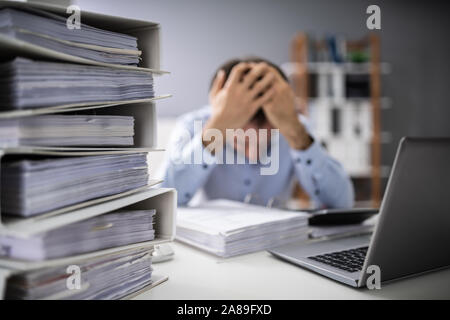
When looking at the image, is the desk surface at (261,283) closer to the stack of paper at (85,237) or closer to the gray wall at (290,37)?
the stack of paper at (85,237)

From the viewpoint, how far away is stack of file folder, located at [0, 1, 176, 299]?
508 millimetres

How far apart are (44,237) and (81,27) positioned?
1.00 ft

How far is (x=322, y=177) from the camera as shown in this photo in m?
1.43

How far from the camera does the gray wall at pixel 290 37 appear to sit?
394 centimetres

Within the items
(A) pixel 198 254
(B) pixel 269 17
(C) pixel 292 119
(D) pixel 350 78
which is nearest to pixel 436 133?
(D) pixel 350 78

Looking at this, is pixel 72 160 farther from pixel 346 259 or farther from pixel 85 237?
pixel 346 259

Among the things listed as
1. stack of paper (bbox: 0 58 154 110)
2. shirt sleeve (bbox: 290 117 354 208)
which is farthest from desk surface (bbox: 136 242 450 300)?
shirt sleeve (bbox: 290 117 354 208)

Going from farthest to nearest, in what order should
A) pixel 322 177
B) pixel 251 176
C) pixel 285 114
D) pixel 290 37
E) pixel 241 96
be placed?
pixel 290 37
pixel 251 176
pixel 322 177
pixel 285 114
pixel 241 96

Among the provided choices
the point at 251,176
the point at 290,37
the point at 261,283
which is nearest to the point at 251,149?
the point at 251,176

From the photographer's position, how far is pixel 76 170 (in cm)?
57

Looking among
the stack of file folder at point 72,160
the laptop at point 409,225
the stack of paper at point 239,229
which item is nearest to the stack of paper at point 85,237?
the stack of file folder at point 72,160

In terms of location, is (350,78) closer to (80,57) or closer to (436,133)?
(436,133)

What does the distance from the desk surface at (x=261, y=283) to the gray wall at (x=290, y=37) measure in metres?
3.16

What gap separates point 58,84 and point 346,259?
0.59 meters
